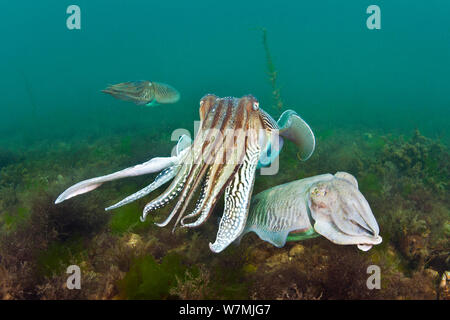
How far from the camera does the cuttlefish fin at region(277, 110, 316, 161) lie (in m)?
3.69

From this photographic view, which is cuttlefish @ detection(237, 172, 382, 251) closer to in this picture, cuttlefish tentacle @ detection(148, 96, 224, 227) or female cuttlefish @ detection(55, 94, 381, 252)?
female cuttlefish @ detection(55, 94, 381, 252)

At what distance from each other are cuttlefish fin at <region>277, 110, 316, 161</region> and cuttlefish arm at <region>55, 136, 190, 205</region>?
1.51 metres

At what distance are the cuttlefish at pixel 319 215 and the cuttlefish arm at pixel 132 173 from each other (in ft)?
3.98

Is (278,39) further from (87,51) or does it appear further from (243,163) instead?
(243,163)

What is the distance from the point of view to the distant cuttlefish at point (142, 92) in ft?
22.1

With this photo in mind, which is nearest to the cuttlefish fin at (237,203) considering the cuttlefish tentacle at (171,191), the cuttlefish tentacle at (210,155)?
the cuttlefish tentacle at (210,155)

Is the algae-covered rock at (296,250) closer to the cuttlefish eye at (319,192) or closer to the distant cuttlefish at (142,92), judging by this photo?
A: the cuttlefish eye at (319,192)

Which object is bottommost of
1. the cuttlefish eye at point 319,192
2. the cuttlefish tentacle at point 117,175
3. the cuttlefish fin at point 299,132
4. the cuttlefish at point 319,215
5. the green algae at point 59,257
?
the green algae at point 59,257

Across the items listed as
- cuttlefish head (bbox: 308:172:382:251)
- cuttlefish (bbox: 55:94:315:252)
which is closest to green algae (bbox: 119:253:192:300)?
cuttlefish (bbox: 55:94:315:252)

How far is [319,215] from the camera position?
2.61 m

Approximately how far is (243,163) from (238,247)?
109cm


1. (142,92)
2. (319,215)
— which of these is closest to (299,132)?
(319,215)
